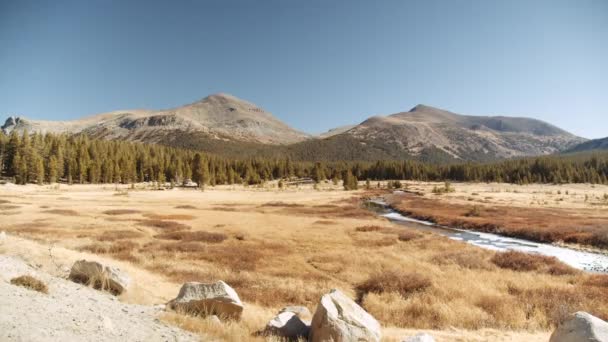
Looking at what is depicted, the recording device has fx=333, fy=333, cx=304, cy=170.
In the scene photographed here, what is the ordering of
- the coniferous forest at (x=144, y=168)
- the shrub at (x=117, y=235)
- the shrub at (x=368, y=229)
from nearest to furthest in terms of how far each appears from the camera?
the shrub at (x=117, y=235), the shrub at (x=368, y=229), the coniferous forest at (x=144, y=168)

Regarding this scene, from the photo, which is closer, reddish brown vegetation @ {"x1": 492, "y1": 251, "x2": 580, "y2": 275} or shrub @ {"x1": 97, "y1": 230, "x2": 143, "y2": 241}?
reddish brown vegetation @ {"x1": 492, "y1": 251, "x2": 580, "y2": 275}

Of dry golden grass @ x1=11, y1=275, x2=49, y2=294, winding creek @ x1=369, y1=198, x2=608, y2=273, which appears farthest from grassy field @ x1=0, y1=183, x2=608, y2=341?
winding creek @ x1=369, y1=198, x2=608, y2=273

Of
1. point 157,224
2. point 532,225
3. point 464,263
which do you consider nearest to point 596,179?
point 532,225

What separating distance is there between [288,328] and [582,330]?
7976 mm

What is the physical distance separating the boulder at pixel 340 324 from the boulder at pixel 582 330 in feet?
15.6

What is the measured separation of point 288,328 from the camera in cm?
1095

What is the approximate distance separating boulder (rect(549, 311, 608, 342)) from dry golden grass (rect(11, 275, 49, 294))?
15.1 meters

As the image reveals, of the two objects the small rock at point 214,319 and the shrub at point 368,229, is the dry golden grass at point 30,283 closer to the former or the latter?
the small rock at point 214,319

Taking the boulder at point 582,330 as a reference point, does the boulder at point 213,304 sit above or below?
below

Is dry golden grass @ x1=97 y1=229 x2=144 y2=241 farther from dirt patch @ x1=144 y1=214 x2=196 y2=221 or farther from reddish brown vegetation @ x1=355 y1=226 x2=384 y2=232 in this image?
reddish brown vegetation @ x1=355 y1=226 x2=384 y2=232

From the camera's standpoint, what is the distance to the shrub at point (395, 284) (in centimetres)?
1802

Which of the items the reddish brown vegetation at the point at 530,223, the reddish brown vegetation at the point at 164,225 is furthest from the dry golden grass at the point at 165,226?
the reddish brown vegetation at the point at 530,223

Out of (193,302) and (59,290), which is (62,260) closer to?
(59,290)

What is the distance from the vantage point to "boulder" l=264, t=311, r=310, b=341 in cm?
1063
